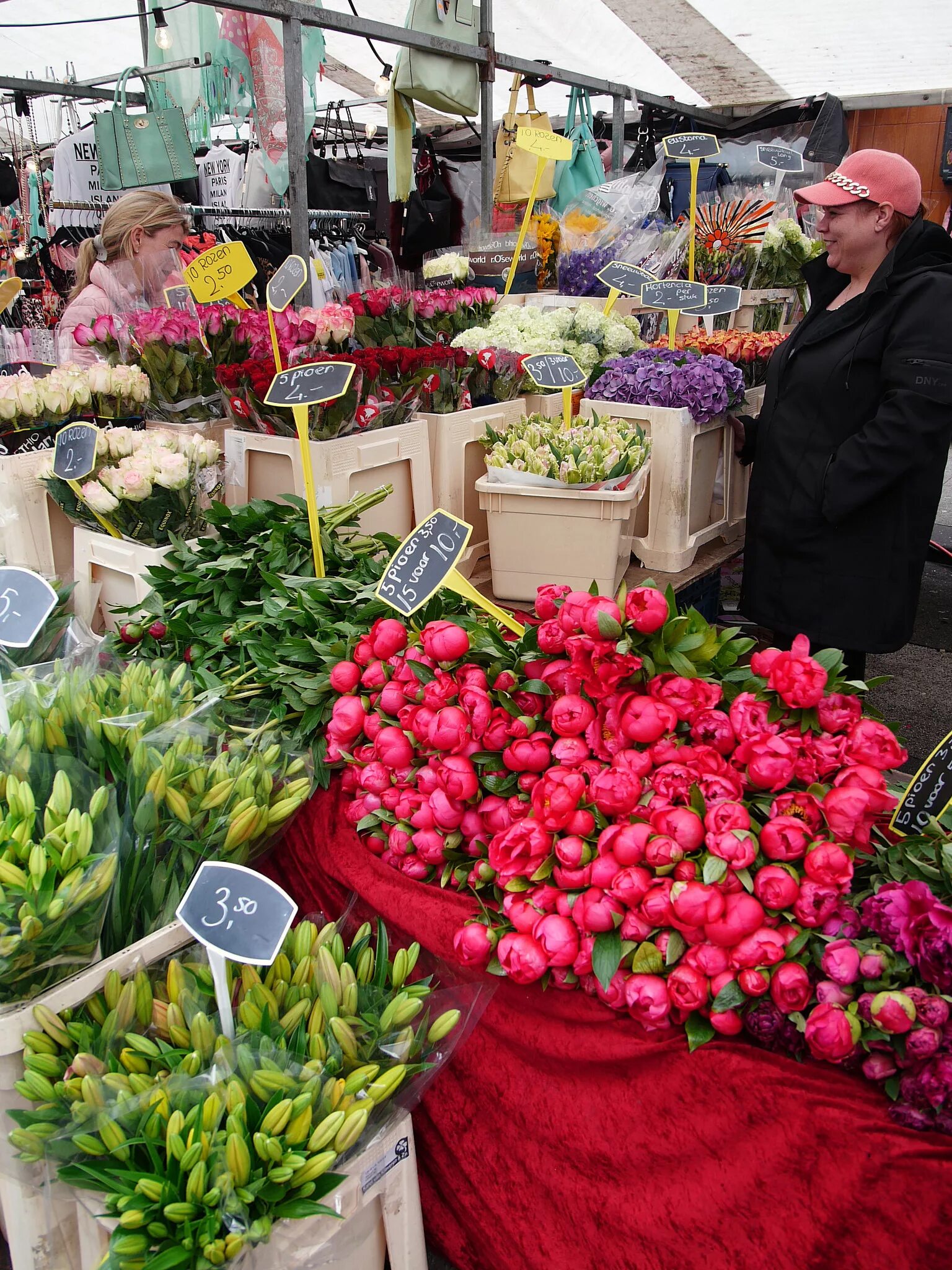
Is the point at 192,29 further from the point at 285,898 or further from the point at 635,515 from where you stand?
the point at 285,898

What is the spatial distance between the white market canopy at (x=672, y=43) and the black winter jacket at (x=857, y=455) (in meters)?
5.08

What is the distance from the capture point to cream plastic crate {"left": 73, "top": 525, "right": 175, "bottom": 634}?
1959 mm

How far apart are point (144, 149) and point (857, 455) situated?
4.35 meters

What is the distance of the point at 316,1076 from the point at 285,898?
212 mm

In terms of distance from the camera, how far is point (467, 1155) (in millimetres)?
1341

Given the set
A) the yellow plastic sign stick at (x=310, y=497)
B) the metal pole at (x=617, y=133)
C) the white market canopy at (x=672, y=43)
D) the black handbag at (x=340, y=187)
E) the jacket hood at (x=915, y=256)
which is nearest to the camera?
the yellow plastic sign stick at (x=310, y=497)

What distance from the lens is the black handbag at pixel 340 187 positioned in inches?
254

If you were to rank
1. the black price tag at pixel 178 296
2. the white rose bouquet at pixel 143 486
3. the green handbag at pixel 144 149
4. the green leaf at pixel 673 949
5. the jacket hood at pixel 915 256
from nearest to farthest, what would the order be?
the green leaf at pixel 673 949 < the white rose bouquet at pixel 143 486 < the jacket hood at pixel 915 256 < the black price tag at pixel 178 296 < the green handbag at pixel 144 149

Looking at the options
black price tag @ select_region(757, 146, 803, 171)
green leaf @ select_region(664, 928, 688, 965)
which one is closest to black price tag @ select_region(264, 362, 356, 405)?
green leaf @ select_region(664, 928, 688, 965)

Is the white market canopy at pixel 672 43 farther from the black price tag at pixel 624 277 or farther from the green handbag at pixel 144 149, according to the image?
the black price tag at pixel 624 277

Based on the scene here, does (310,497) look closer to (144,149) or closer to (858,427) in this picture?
(858,427)

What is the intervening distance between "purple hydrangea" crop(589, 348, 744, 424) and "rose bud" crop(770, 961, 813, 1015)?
185cm

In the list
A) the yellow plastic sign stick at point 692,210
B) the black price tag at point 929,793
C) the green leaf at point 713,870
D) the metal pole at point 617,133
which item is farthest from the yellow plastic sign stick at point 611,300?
the metal pole at point 617,133

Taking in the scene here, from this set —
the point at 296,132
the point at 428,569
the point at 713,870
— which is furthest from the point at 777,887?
the point at 296,132
